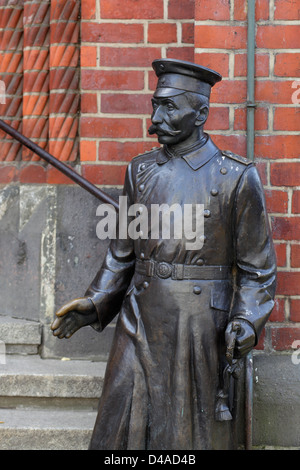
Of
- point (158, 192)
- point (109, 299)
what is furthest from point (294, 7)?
point (109, 299)

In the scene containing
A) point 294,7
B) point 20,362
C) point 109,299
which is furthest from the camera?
point 20,362

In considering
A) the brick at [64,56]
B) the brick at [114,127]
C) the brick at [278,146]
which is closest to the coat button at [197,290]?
the brick at [278,146]

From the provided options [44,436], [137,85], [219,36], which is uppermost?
[219,36]

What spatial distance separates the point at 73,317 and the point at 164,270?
46 cm

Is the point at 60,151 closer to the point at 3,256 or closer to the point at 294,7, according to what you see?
the point at 3,256

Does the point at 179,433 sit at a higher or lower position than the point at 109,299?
lower

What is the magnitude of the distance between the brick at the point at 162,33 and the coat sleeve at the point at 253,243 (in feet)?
4.33

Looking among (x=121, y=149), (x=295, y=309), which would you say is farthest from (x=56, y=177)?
(x=295, y=309)

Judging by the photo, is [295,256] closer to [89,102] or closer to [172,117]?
[172,117]

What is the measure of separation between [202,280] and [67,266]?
133 centimetres

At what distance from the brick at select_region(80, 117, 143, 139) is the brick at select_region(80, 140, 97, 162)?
1.9 inches

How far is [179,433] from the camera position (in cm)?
319

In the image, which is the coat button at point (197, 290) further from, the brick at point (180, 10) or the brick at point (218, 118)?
the brick at point (180, 10)

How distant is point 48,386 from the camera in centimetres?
416
